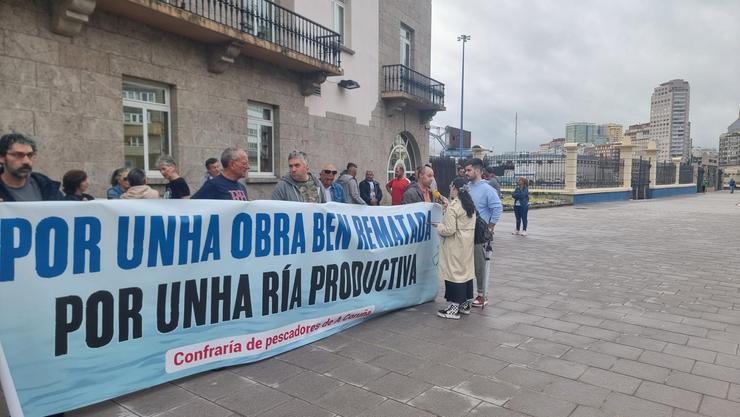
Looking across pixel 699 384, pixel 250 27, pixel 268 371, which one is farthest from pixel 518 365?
pixel 250 27

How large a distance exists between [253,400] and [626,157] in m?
35.9

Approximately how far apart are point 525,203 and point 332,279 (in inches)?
375

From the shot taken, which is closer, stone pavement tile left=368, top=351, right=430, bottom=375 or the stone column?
stone pavement tile left=368, top=351, right=430, bottom=375

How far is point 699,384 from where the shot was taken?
362 cm

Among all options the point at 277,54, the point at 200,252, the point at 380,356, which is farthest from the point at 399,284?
the point at 277,54

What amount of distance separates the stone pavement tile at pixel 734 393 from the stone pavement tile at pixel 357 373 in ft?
8.21

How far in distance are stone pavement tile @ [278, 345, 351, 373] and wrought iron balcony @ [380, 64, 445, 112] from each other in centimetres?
1336

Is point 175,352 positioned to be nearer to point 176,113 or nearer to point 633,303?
point 633,303

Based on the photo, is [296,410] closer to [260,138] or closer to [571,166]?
[260,138]

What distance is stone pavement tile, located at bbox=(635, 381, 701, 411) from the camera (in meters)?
3.29

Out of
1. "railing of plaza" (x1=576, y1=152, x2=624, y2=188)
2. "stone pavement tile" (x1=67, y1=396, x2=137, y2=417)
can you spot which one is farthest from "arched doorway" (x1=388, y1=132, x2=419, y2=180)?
"stone pavement tile" (x1=67, y1=396, x2=137, y2=417)

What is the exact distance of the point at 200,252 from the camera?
3682mm

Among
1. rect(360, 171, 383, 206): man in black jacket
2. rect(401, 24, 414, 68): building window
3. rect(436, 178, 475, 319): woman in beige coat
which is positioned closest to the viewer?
rect(436, 178, 475, 319): woman in beige coat

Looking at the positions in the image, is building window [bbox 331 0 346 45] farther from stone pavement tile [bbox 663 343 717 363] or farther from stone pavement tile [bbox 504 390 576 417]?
stone pavement tile [bbox 504 390 576 417]
